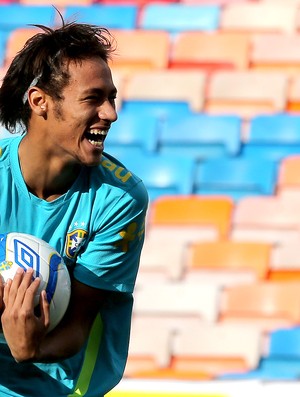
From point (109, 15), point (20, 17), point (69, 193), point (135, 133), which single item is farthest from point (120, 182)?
point (20, 17)

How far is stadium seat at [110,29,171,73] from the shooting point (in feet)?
26.9

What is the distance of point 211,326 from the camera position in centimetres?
570

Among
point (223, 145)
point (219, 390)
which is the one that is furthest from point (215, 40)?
point (219, 390)

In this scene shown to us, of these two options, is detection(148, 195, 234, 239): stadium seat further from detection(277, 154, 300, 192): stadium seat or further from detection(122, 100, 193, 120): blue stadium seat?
detection(122, 100, 193, 120): blue stadium seat

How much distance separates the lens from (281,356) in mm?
5523

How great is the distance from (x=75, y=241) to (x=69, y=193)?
0.15m

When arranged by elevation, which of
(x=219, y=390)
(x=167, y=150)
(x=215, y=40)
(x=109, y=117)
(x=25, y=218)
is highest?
(x=215, y=40)

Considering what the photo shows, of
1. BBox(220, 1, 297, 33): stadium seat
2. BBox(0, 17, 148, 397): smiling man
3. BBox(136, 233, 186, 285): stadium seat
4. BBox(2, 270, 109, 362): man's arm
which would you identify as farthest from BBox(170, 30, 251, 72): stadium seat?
BBox(2, 270, 109, 362): man's arm

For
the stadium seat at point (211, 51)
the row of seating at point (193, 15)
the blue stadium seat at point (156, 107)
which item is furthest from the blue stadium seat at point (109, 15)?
the blue stadium seat at point (156, 107)

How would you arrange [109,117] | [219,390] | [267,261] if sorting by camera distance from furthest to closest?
[267,261], [219,390], [109,117]

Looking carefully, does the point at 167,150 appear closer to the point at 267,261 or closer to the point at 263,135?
the point at 263,135

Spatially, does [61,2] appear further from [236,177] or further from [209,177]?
[236,177]

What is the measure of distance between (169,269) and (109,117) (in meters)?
3.37

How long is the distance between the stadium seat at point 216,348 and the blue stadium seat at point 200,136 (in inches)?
74.6
